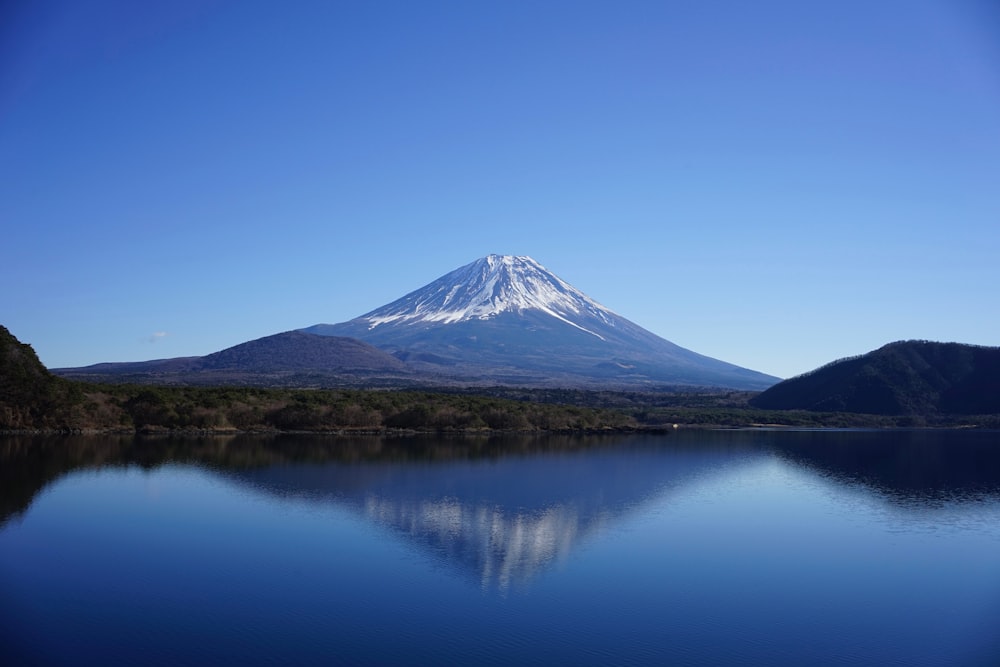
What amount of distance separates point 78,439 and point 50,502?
16901 millimetres

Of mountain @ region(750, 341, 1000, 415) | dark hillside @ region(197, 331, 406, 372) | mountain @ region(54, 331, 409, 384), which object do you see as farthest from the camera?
dark hillside @ region(197, 331, 406, 372)

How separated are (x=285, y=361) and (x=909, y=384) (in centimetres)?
10022

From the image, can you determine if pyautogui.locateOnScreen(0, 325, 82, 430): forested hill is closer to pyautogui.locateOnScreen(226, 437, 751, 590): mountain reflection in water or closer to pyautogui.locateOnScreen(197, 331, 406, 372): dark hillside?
pyautogui.locateOnScreen(226, 437, 751, 590): mountain reflection in water

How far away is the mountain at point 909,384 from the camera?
80.2 meters

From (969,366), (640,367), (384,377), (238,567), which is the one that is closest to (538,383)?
(384,377)

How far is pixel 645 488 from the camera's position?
104ft

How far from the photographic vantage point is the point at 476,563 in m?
19.1

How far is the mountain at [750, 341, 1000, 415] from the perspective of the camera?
8025 centimetres

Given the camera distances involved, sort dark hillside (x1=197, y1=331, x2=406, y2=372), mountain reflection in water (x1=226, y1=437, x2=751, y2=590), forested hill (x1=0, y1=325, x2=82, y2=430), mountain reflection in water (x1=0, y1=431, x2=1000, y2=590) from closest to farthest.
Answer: mountain reflection in water (x1=226, y1=437, x2=751, y2=590) < mountain reflection in water (x1=0, y1=431, x2=1000, y2=590) < forested hill (x1=0, y1=325, x2=82, y2=430) < dark hillside (x1=197, y1=331, x2=406, y2=372)

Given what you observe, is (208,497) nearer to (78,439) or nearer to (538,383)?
(78,439)

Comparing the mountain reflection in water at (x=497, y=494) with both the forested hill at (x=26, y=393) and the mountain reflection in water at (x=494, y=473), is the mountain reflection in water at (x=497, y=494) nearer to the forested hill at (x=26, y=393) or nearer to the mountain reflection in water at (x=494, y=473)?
the mountain reflection in water at (x=494, y=473)

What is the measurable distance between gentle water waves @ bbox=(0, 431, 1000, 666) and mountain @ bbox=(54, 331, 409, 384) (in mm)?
99894

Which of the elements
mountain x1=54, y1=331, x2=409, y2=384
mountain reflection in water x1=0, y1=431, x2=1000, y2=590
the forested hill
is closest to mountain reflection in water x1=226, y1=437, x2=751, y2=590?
mountain reflection in water x1=0, y1=431, x2=1000, y2=590

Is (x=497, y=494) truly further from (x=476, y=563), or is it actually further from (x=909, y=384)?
(x=909, y=384)
